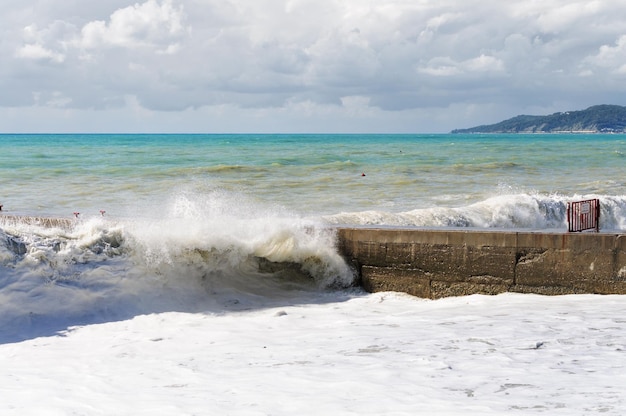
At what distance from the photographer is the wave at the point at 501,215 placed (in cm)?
1414

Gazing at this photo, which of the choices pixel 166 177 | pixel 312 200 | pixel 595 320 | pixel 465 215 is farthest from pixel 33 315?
pixel 166 177

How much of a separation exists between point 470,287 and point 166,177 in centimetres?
2211

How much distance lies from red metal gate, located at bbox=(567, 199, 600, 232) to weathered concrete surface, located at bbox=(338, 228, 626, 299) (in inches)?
26.6

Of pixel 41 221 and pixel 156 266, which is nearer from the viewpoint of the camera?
pixel 156 266

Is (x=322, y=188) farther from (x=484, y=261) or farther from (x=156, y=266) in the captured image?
(x=484, y=261)

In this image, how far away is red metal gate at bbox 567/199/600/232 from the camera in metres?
Result: 10.0

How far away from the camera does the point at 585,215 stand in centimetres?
1027

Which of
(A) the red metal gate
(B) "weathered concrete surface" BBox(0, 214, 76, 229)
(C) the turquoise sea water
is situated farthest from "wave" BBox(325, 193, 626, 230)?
(B) "weathered concrete surface" BBox(0, 214, 76, 229)

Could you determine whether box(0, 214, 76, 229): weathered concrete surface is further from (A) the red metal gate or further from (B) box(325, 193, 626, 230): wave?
(A) the red metal gate

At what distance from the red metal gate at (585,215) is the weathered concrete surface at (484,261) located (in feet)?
2.21

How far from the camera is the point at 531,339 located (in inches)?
280

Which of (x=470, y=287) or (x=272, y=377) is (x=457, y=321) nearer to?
(x=470, y=287)

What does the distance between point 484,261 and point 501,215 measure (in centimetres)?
579

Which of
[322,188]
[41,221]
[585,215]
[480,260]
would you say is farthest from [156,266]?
[322,188]
